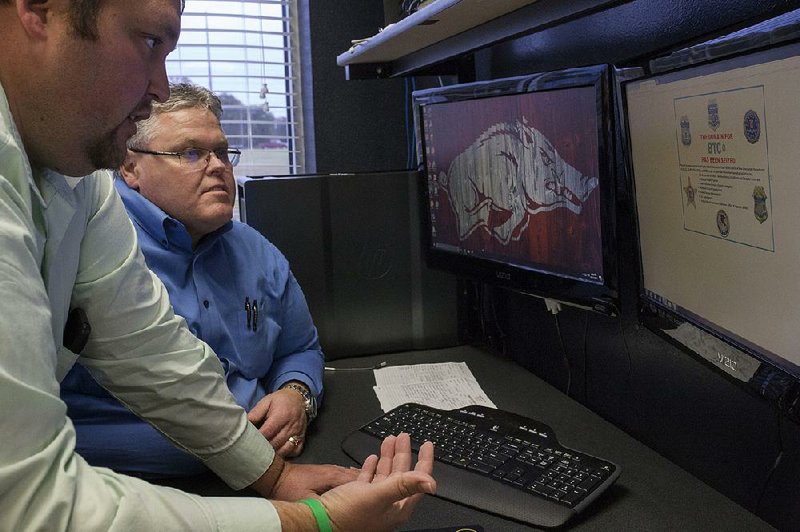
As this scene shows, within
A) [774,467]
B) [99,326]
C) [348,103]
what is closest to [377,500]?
[99,326]

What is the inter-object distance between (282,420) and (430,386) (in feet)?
1.19

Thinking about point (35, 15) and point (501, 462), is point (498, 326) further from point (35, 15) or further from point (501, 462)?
point (35, 15)

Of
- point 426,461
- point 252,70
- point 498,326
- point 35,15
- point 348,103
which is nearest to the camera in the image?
point 35,15

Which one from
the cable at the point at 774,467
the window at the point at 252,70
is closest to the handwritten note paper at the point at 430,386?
the cable at the point at 774,467

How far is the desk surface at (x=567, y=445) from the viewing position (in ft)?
3.06

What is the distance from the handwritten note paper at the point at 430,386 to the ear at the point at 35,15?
91 centimetres

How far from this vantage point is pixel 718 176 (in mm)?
837

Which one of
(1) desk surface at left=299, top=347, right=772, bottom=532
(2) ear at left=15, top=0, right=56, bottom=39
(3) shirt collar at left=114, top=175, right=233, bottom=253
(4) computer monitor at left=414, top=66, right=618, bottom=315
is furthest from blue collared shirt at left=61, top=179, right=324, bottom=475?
(2) ear at left=15, top=0, right=56, bottom=39

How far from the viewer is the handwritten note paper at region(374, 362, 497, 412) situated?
141 centimetres

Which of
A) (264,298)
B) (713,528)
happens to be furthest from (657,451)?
(264,298)

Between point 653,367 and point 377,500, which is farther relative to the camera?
point 653,367

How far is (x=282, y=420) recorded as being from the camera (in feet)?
4.09

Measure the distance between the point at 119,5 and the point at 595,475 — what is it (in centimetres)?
79

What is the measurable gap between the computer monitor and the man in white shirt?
0.46 m
